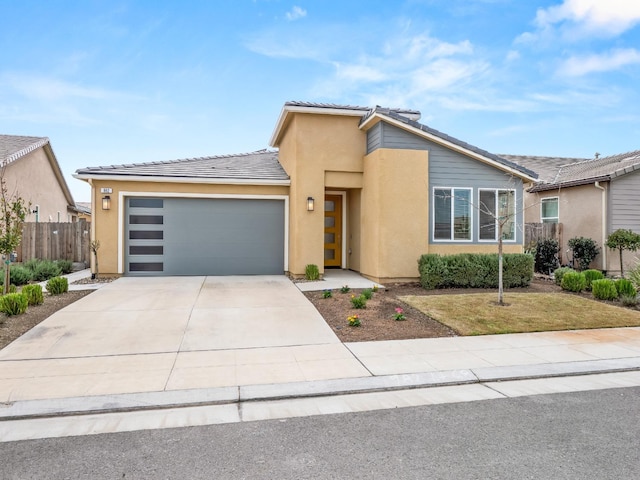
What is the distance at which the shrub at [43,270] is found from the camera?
1238 cm

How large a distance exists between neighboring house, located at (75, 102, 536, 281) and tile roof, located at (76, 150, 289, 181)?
0.05m

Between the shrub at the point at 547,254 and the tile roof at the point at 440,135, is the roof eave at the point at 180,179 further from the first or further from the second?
the shrub at the point at 547,254

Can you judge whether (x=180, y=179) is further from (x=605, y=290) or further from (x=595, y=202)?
(x=595, y=202)

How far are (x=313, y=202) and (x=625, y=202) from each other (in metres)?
10.6

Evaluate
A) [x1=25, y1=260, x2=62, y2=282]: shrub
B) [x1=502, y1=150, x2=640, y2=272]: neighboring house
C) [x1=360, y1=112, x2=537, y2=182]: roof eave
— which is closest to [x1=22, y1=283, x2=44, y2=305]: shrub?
[x1=25, y1=260, x2=62, y2=282]: shrub

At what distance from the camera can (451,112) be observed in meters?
19.4

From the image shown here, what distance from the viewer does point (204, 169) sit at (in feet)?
42.5

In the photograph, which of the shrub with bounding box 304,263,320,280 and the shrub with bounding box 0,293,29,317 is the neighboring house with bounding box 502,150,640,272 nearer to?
the shrub with bounding box 304,263,320,280

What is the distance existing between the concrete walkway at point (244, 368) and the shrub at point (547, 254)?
762 centimetres

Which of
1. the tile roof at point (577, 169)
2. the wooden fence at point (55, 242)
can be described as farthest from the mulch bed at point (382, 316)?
the wooden fence at point (55, 242)

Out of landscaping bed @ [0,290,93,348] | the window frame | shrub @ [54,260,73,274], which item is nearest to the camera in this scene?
landscaping bed @ [0,290,93,348]

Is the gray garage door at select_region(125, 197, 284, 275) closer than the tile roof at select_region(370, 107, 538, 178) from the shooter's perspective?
No

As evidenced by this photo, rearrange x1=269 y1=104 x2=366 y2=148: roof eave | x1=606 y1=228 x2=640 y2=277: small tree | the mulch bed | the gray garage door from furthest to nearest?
the gray garage door < x1=606 y1=228 x2=640 y2=277: small tree < x1=269 y1=104 x2=366 y2=148: roof eave < the mulch bed

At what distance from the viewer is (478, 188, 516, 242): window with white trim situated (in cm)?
1159
